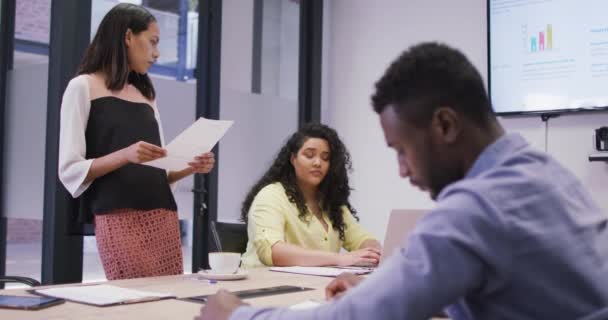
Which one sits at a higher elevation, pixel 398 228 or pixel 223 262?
pixel 398 228

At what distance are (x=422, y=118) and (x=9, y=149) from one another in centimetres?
281

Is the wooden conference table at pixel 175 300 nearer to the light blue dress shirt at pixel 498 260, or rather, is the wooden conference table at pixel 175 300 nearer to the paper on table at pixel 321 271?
the paper on table at pixel 321 271

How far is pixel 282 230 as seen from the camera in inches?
93.6

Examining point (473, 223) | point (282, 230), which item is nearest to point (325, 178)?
point (282, 230)

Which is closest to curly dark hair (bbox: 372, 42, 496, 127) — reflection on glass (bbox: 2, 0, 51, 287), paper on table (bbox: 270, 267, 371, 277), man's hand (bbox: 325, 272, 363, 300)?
man's hand (bbox: 325, 272, 363, 300)

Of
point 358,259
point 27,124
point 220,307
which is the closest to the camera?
point 220,307

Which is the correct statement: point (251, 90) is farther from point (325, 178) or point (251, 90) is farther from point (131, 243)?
point (131, 243)

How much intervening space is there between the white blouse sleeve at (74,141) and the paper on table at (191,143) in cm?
21

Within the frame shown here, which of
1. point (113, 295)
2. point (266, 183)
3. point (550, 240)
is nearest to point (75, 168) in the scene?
point (113, 295)

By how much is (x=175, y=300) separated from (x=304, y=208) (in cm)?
120

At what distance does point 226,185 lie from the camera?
3.85 m

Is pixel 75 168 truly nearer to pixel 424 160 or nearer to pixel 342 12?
pixel 424 160

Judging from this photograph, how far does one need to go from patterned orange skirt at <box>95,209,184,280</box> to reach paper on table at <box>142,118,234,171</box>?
0.18 metres

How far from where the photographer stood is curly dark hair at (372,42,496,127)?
792 mm
